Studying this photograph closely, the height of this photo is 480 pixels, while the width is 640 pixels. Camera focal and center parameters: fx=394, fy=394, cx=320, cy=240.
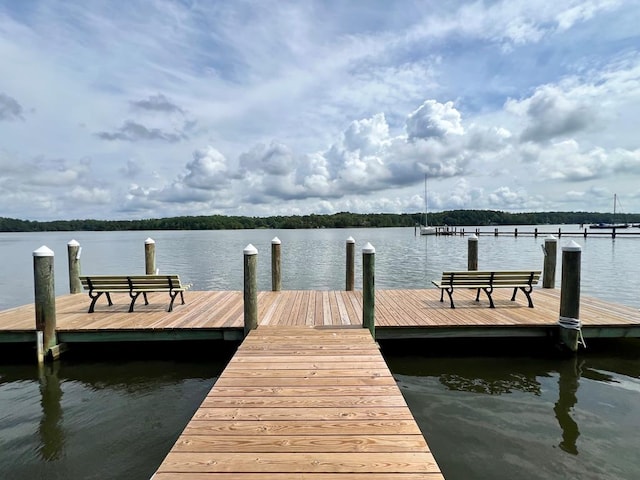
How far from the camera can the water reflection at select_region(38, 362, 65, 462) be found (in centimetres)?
435

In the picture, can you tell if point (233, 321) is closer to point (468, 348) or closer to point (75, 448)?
point (75, 448)

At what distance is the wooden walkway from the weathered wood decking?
6.13ft

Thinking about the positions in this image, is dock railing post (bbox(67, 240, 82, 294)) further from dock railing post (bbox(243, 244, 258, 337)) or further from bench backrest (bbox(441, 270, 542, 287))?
bench backrest (bbox(441, 270, 542, 287))

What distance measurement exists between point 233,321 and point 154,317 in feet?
5.30

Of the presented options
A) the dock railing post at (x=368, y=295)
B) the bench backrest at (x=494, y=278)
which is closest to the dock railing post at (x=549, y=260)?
the bench backrest at (x=494, y=278)

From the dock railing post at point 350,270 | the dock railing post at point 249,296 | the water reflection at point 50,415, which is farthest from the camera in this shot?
the dock railing post at point 350,270

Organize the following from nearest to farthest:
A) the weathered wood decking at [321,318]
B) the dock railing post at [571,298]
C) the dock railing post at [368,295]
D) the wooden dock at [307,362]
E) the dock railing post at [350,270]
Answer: the wooden dock at [307,362], the dock railing post at [368,295], the dock railing post at [571,298], the weathered wood decking at [321,318], the dock railing post at [350,270]

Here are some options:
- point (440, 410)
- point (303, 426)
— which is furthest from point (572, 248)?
point (303, 426)

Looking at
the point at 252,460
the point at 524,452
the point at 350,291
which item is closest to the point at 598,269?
the point at 350,291

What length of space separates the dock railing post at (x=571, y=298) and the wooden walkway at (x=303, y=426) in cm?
370

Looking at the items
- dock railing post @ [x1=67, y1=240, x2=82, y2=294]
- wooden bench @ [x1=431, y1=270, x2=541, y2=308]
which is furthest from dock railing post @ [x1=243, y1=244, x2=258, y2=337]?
dock railing post @ [x1=67, y1=240, x2=82, y2=294]

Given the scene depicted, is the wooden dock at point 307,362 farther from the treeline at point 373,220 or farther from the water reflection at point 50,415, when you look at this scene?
the treeline at point 373,220

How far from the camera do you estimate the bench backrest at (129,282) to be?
7578 mm

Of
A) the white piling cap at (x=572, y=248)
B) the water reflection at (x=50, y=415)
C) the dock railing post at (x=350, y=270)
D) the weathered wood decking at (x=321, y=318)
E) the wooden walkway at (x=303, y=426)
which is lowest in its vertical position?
the water reflection at (x=50, y=415)
